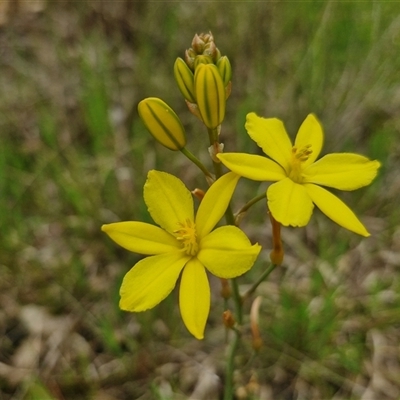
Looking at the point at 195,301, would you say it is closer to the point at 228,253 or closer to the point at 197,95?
the point at 228,253

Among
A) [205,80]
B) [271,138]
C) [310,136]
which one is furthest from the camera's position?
[310,136]

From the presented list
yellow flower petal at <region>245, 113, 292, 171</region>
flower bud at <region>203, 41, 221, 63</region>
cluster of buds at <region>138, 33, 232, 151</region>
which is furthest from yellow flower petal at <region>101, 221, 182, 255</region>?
flower bud at <region>203, 41, 221, 63</region>

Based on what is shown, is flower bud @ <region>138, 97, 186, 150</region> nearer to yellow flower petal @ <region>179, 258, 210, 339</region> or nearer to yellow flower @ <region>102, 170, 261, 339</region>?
yellow flower @ <region>102, 170, 261, 339</region>

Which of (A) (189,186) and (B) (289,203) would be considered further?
(A) (189,186)

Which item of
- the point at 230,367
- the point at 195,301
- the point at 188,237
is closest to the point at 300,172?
the point at 188,237

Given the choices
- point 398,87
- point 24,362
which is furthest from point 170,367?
point 398,87

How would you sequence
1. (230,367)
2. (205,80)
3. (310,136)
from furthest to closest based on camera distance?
(230,367)
(310,136)
(205,80)
